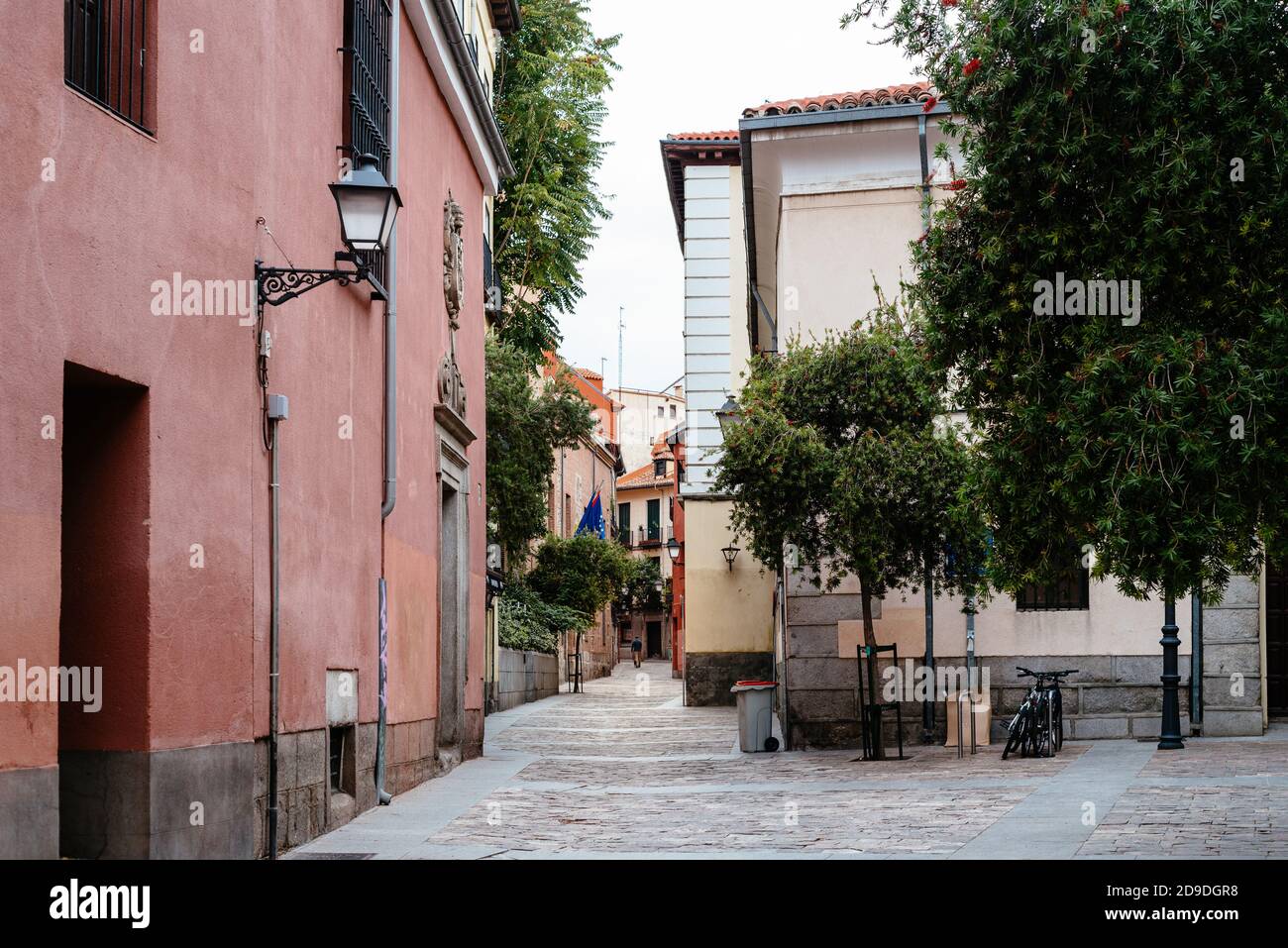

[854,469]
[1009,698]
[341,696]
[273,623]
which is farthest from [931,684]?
[273,623]

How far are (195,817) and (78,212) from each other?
331 centimetres

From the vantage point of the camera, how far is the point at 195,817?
802 centimetres

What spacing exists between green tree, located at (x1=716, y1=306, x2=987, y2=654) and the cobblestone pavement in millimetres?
2301

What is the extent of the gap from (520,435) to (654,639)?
62361mm

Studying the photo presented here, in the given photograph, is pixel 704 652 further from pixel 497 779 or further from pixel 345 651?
pixel 345 651

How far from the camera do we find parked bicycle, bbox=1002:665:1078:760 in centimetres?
1600

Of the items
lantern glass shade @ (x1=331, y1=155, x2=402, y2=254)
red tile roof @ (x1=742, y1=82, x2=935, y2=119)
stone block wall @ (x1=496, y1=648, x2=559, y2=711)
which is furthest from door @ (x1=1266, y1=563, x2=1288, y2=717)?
stone block wall @ (x1=496, y1=648, x2=559, y2=711)

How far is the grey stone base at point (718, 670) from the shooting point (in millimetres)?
31891

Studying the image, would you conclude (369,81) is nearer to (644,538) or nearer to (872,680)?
(872,680)

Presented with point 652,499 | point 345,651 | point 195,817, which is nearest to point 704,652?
point 345,651

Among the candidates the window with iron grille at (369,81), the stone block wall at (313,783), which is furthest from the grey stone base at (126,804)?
the window with iron grille at (369,81)

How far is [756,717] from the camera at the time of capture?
18.6m

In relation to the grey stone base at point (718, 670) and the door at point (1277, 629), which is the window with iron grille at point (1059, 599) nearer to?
the door at point (1277, 629)

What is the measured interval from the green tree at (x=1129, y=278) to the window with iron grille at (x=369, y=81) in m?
4.97
